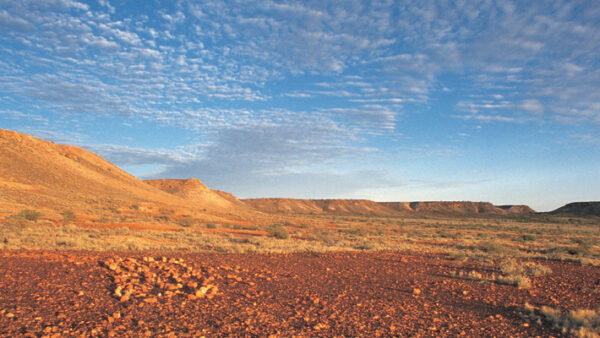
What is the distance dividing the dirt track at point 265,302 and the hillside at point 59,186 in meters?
24.6

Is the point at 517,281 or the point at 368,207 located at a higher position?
the point at 368,207

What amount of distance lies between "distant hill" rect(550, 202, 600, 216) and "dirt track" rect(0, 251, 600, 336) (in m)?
106

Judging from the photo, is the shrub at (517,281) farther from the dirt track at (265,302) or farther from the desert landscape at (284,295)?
the dirt track at (265,302)

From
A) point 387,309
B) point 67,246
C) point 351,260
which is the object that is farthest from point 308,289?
point 67,246

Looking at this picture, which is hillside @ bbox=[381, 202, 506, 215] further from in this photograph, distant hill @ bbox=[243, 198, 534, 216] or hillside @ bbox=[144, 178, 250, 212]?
hillside @ bbox=[144, 178, 250, 212]

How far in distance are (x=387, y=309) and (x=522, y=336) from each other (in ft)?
6.97

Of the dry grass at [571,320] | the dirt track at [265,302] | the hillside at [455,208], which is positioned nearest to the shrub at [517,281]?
the dirt track at [265,302]

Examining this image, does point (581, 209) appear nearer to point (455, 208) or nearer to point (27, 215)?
point (455, 208)

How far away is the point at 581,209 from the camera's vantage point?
97500 mm

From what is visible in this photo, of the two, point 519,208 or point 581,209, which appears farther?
point 519,208

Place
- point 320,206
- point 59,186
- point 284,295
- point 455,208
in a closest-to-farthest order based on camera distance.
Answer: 1. point 284,295
2. point 59,186
3. point 455,208
4. point 320,206

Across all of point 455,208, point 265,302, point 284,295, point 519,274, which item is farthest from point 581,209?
point 265,302

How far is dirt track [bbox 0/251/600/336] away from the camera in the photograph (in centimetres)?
521

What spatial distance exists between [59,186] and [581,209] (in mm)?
120707
